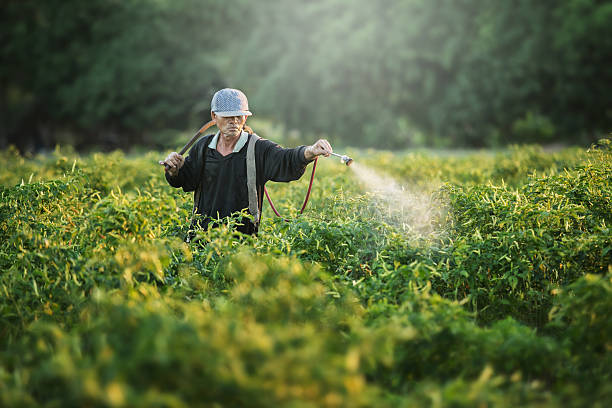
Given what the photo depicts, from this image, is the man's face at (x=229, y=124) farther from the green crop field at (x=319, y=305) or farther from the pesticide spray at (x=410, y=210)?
the pesticide spray at (x=410, y=210)

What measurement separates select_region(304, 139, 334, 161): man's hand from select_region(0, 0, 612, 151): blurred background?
20037 mm

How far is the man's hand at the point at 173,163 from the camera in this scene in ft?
15.8

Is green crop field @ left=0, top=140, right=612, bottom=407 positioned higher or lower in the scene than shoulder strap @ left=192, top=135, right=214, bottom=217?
lower

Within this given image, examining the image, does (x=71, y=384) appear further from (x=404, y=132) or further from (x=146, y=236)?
(x=404, y=132)

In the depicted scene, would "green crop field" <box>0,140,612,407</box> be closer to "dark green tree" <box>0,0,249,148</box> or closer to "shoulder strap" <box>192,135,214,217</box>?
"shoulder strap" <box>192,135,214,217</box>

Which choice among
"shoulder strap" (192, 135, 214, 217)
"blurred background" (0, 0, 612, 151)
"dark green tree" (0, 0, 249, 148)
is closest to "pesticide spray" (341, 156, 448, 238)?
"shoulder strap" (192, 135, 214, 217)

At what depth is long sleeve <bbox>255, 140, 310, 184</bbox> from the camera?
4754 millimetres

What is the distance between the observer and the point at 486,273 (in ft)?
13.6

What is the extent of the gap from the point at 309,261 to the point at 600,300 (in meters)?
1.96

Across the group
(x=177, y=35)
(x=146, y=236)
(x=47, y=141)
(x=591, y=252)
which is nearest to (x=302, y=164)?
(x=146, y=236)

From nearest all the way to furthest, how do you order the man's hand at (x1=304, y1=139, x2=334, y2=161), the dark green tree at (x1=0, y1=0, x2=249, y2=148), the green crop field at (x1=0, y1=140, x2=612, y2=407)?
the green crop field at (x1=0, y1=140, x2=612, y2=407), the man's hand at (x1=304, y1=139, x2=334, y2=161), the dark green tree at (x1=0, y1=0, x2=249, y2=148)

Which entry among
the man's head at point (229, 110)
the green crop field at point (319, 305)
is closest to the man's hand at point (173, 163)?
the man's head at point (229, 110)

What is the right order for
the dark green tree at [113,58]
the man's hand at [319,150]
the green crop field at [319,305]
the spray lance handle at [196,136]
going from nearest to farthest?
the green crop field at [319,305] → the man's hand at [319,150] → the spray lance handle at [196,136] → the dark green tree at [113,58]

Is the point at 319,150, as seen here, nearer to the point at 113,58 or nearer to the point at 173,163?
the point at 173,163
